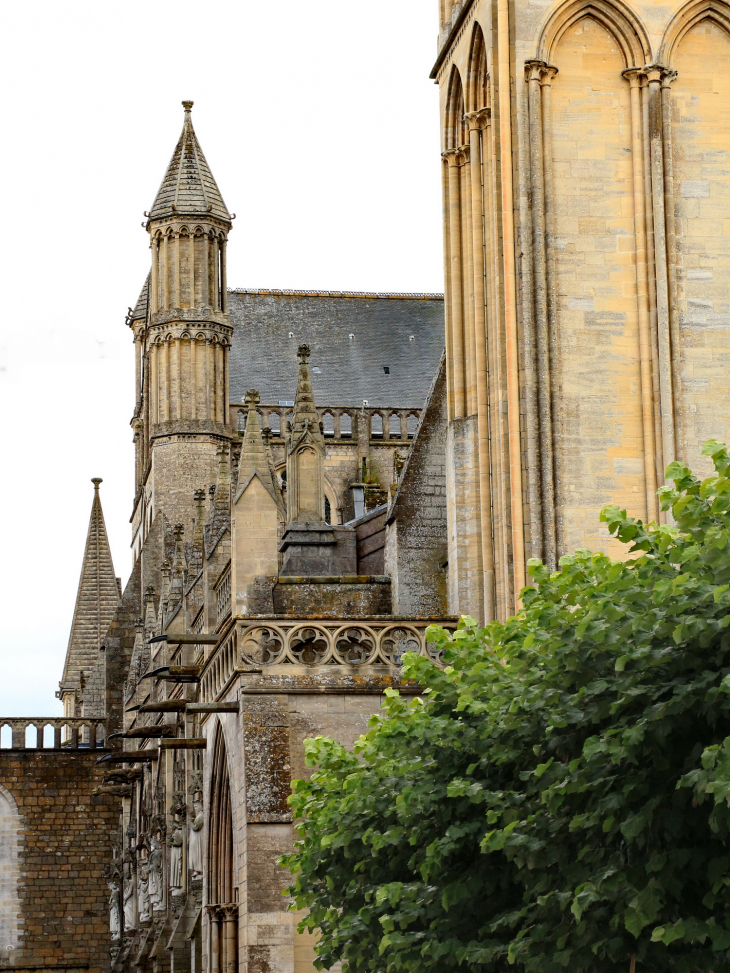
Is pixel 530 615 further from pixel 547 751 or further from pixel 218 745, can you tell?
pixel 218 745

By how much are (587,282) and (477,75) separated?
3.52 metres

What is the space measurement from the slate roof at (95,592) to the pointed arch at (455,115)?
39.7 m

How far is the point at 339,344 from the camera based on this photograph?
6000 cm

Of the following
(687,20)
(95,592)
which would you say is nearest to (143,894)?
(95,592)

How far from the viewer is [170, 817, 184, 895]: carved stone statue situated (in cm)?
3434

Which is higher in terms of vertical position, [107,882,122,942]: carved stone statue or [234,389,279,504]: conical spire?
[234,389,279,504]: conical spire

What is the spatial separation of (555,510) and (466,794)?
31.0 ft

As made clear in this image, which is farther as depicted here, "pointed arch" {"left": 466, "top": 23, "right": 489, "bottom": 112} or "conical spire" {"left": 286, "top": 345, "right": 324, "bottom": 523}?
"conical spire" {"left": 286, "top": 345, "right": 324, "bottom": 523}

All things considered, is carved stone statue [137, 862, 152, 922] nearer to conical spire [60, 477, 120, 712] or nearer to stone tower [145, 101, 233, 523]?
stone tower [145, 101, 233, 523]

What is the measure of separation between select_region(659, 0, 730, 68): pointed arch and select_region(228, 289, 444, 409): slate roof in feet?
106

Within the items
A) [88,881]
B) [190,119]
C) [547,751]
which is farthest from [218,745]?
[190,119]

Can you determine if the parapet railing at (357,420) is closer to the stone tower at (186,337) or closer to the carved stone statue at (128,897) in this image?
the stone tower at (186,337)

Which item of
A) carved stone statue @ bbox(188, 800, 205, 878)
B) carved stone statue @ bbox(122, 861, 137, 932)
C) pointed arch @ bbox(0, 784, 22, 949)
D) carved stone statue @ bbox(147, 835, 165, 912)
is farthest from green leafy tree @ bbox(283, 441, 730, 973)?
pointed arch @ bbox(0, 784, 22, 949)

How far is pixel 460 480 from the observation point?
24359 millimetres
